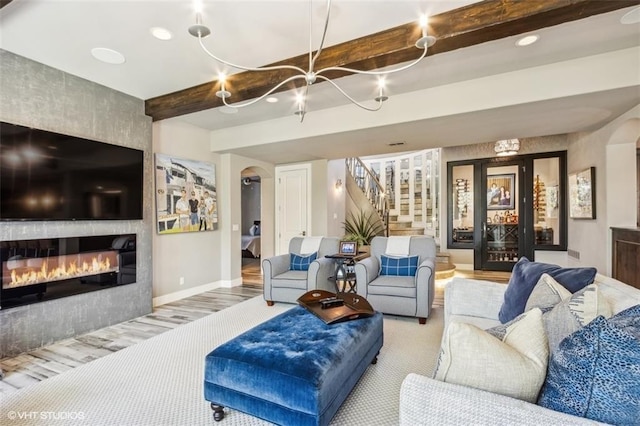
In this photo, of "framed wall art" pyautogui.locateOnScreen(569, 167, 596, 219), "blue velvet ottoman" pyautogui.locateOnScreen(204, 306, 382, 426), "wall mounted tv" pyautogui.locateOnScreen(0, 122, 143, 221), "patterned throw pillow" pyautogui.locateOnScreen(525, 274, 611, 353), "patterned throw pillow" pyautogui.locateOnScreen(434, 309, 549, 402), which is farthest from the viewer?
"framed wall art" pyautogui.locateOnScreen(569, 167, 596, 219)

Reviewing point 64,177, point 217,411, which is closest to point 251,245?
point 64,177

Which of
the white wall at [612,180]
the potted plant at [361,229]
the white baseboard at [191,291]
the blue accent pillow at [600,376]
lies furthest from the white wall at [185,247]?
the white wall at [612,180]

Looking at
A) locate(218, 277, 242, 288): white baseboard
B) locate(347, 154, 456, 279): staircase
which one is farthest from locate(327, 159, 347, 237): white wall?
locate(218, 277, 242, 288): white baseboard

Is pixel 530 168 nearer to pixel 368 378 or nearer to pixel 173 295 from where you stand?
pixel 368 378

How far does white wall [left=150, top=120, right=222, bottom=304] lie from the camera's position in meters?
4.47

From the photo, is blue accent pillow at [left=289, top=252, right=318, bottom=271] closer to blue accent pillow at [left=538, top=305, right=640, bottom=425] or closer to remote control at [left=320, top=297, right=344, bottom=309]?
remote control at [left=320, top=297, right=344, bottom=309]

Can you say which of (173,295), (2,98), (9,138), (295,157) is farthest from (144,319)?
(295,157)

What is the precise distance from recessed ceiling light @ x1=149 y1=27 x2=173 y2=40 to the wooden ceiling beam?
0.74 metres

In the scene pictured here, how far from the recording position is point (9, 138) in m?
2.77

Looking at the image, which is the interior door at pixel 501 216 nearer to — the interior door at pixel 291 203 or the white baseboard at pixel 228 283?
the interior door at pixel 291 203

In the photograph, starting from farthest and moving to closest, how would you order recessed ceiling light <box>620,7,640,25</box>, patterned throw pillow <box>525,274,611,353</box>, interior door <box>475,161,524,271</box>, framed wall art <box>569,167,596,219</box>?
1. interior door <box>475,161,524,271</box>
2. framed wall art <box>569,167,596,219</box>
3. recessed ceiling light <box>620,7,640,25</box>
4. patterned throw pillow <box>525,274,611,353</box>

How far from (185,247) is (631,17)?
5.58 meters

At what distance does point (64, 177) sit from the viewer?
318 cm

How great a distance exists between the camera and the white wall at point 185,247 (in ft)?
14.7
